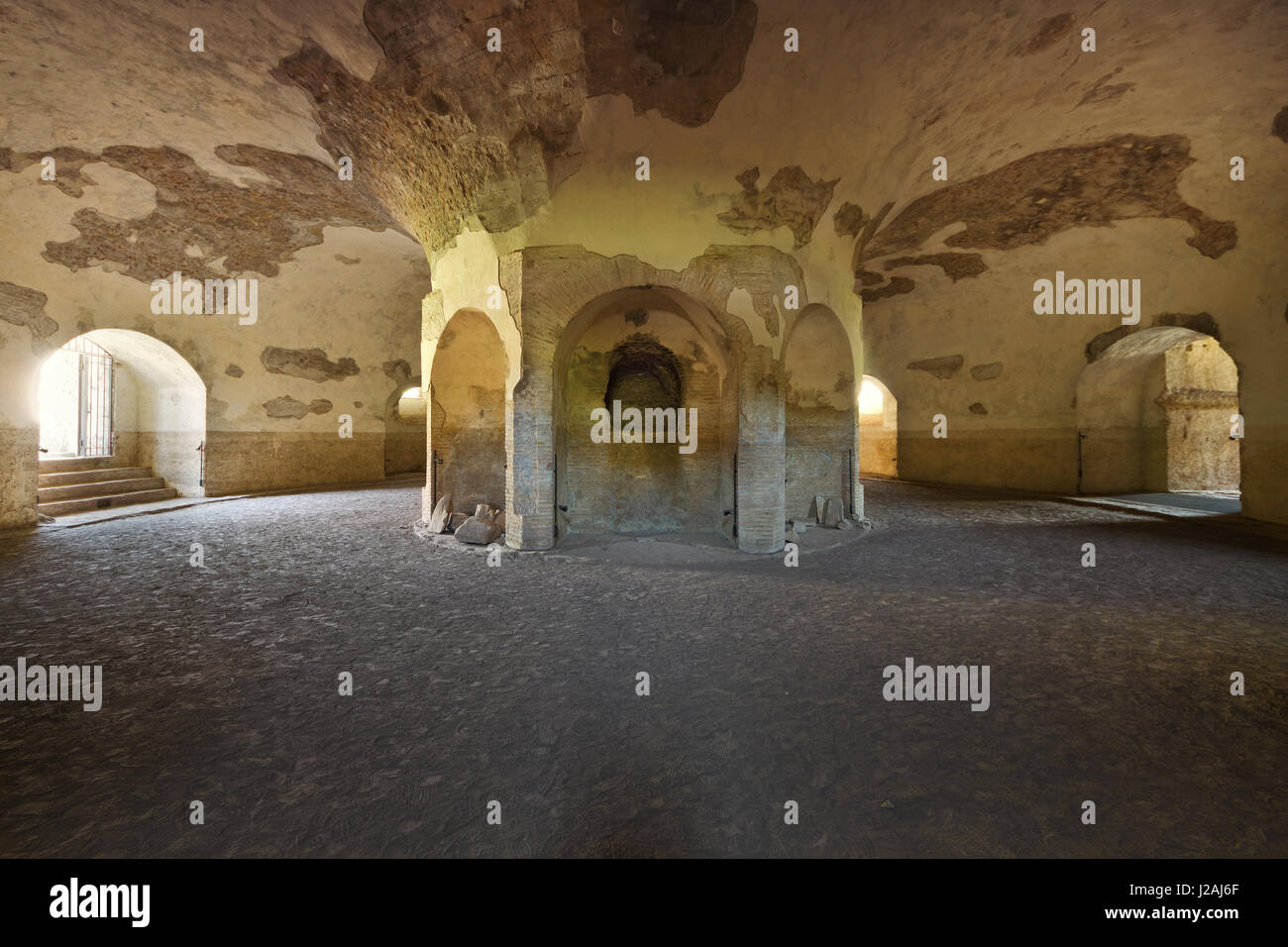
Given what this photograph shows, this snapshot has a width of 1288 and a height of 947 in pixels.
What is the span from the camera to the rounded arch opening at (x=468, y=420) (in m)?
8.23

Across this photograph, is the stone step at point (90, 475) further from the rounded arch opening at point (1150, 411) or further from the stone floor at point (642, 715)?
the rounded arch opening at point (1150, 411)

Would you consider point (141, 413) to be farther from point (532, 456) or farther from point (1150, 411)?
point (1150, 411)

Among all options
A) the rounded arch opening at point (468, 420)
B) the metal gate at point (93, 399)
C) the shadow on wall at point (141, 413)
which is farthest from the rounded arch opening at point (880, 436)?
the metal gate at point (93, 399)

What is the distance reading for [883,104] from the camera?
20.3ft

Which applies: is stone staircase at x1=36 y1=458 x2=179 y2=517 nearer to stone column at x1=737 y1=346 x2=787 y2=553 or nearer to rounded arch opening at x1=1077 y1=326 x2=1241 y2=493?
stone column at x1=737 y1=346 x2=787 y2=553

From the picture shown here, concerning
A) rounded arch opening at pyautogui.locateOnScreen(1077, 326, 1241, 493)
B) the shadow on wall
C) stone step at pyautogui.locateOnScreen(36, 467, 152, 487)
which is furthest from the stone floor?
rounded arch opening at pyautogui.locateOnScreen(1077, 326, 1241, 493)

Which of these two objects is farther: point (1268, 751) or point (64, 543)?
point (64, 543)

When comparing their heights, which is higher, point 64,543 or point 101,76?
point 101,76

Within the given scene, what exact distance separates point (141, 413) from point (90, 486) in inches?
95.9

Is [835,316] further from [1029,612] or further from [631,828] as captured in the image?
[631,828]

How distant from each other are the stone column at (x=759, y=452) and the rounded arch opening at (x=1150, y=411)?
881cm

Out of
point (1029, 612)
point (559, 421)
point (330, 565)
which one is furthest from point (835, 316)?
point (330, 565)
